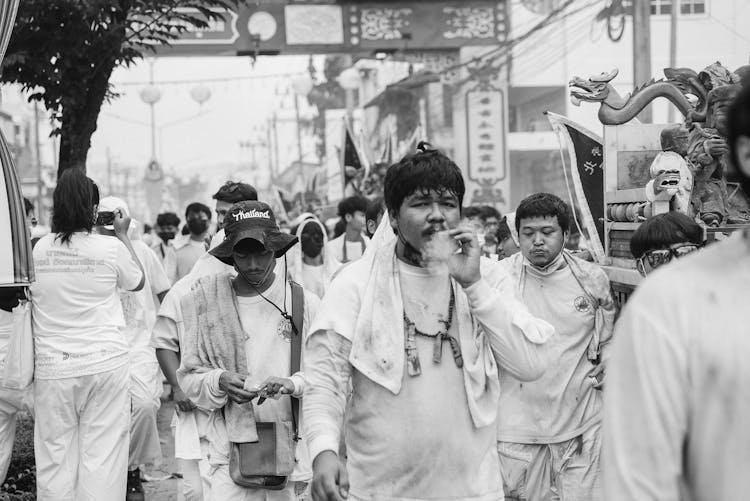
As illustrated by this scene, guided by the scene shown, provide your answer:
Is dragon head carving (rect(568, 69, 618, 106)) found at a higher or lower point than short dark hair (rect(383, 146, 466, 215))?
higher

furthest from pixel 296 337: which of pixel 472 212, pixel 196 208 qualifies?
pixel 472 212

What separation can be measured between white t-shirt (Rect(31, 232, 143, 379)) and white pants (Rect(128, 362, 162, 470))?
130 cm

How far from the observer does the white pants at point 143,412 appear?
7.66 meters

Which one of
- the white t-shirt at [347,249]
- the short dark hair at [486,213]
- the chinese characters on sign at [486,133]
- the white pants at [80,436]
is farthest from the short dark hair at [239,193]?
the chinese characters on sign at [486,133]

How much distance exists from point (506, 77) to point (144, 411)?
2300 cm

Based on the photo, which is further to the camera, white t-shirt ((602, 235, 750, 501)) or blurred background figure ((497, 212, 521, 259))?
blurred background figure ((497, 212, 521, 259))

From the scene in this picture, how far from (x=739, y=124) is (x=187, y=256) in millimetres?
9776

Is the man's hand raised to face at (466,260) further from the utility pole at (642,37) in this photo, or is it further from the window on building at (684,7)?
the window on building at (684,7)

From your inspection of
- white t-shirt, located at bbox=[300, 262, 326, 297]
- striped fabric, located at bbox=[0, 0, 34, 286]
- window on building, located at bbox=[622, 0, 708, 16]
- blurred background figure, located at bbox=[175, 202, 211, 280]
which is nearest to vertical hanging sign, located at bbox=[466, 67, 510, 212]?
window on building, located at bbox=[622, 0, 708, 16]

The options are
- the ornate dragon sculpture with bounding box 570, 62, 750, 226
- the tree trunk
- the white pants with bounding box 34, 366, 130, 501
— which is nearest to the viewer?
the ornate dragon sculpture with bounding box 570, 62, 750, 226

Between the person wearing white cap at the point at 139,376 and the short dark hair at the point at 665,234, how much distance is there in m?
3.82

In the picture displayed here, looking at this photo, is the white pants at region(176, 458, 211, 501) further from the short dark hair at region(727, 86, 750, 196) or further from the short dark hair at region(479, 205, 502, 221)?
the short dark hair at region(479, 205, 502, 221)

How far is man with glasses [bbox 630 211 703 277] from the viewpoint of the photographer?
4.87m

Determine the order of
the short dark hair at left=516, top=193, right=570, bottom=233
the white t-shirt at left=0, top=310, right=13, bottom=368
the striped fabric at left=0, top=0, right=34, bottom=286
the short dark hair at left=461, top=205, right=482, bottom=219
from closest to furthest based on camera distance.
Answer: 1. the striped fabric at left=0, top=0, right=34, bottom=286
2. the short dark hair at left=516, top=193, right=570, bottom=233
3. the white t-shirt at left=0, top=310, right=13, bottom=368
4. the short dark hair at left=461, top=205, right=482, bottom=219
